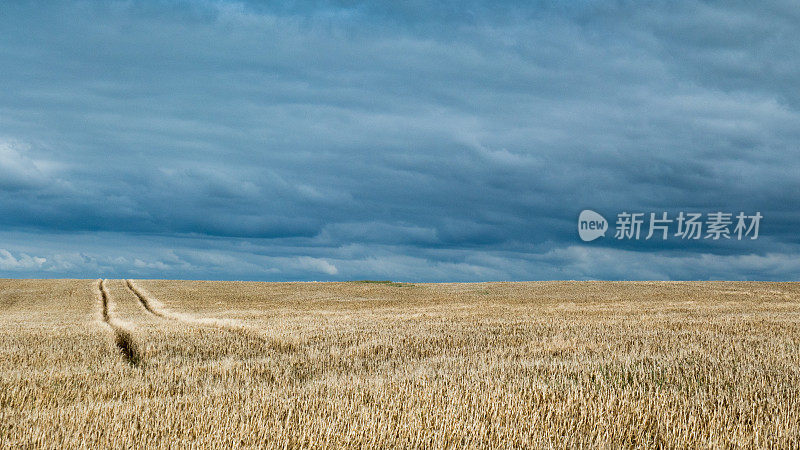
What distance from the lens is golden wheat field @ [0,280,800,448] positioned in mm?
6559

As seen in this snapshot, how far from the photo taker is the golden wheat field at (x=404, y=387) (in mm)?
6559

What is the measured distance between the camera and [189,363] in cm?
1229

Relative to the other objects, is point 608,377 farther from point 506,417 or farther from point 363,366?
point 363,366

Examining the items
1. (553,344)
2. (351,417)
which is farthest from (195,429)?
(553,344)

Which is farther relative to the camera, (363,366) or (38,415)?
(363,366)

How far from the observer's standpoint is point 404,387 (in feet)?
29.0

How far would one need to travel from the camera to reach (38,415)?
303 inches

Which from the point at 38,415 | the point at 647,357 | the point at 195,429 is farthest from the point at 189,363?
the point at 647,357

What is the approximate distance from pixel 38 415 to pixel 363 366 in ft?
19.1

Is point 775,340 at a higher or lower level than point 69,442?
higher

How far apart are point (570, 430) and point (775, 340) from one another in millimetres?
11372

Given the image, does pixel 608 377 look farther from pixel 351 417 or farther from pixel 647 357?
pixel 351 417

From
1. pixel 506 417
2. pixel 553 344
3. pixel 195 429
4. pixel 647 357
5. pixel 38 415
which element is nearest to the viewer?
pixel 195 429

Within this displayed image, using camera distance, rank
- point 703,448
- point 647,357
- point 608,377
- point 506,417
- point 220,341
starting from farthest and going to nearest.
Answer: point 220,341
point 647,357
point 608,377
point 506,417
point 703,448
